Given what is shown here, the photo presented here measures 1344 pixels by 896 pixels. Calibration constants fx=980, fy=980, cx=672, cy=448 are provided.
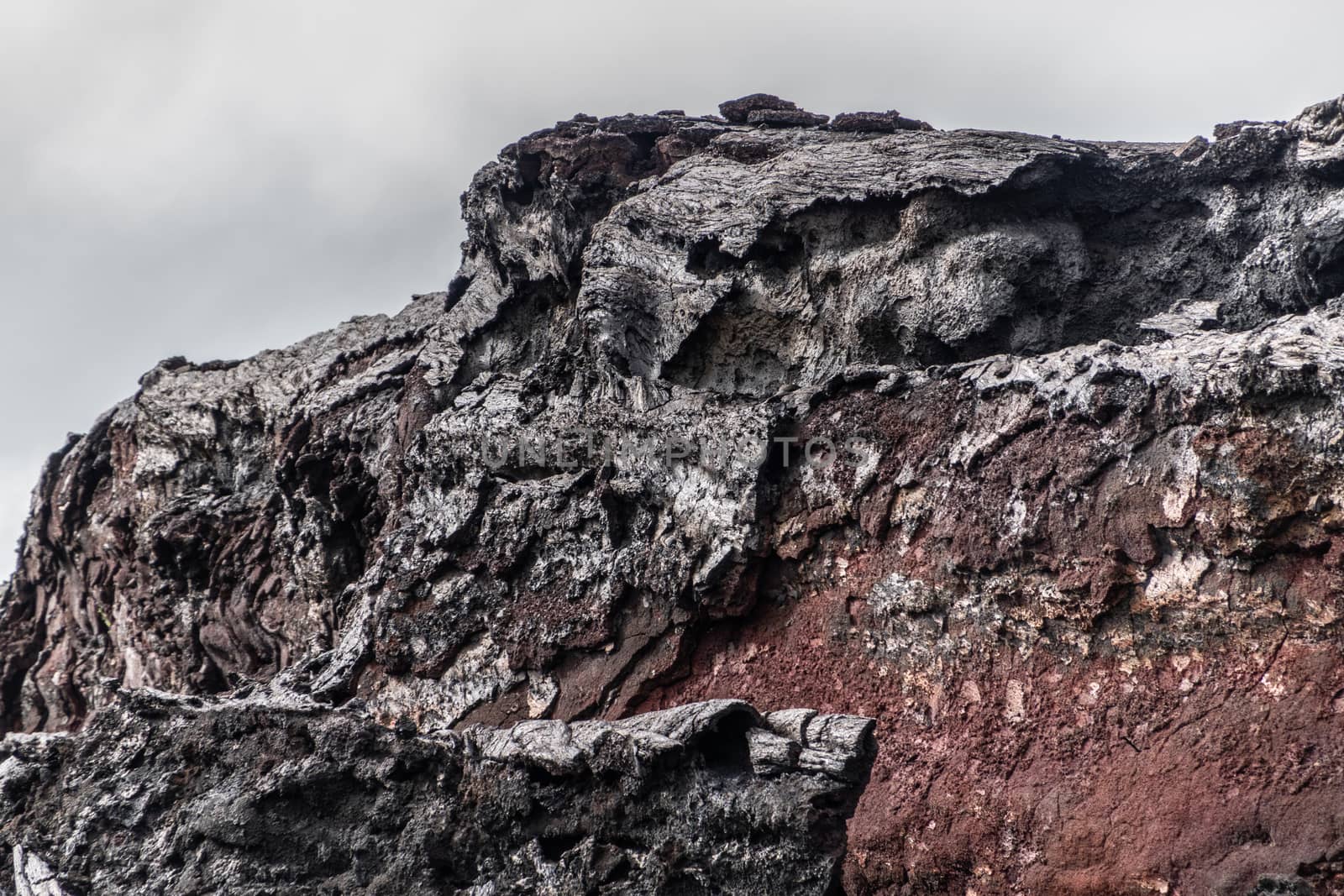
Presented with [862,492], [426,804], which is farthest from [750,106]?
[426,804]

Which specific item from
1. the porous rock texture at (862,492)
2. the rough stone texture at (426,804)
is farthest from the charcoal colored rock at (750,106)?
the rough stone texture at (426,804)

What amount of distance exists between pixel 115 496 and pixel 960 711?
16.7 meters

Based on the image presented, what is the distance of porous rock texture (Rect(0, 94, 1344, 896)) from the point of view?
688cm

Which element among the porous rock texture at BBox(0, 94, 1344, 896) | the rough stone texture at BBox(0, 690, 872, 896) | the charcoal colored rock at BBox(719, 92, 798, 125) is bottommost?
the rough stone texture at BBox(0, 690, 872, 896)

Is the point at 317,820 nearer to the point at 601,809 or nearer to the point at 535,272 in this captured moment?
the point at 601,809

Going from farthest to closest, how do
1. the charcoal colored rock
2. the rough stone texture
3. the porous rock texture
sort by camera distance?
1. the charcoal colored rock
2. the rough stone texture
3. the porous rock texture

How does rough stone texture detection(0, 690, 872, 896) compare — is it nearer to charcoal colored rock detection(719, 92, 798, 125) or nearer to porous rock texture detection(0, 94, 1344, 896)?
porous rock texture detection(0, 94, 1344, 896)

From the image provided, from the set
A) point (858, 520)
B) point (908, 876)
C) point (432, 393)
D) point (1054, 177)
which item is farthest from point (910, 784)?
point (432, 393)

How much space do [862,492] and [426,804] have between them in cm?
482

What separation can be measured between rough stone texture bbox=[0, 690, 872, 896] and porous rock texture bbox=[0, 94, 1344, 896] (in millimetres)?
193

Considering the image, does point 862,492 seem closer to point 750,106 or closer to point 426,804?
point 426,804

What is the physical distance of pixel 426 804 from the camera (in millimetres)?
8656

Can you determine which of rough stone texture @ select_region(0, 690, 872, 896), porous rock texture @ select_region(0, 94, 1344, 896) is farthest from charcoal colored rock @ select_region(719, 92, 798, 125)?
rough stone texture @ select_region(0, 690, 872, 896)

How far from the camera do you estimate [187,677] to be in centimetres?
1582
